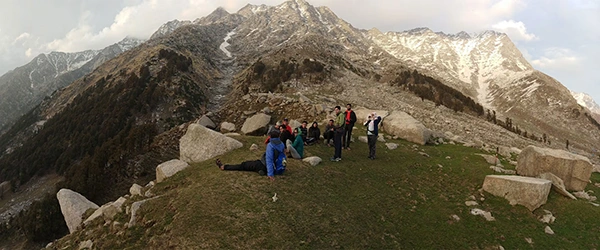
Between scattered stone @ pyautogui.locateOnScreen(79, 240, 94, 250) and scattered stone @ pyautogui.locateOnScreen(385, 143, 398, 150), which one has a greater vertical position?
scattered stone @ pyautogui.locateOnScreen(385, 143, 398, 150)

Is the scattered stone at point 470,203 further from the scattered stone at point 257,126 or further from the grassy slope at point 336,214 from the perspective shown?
the scattered stone at point 257,126

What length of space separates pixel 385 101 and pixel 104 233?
48073 mm

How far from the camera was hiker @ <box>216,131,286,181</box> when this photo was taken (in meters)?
13.9

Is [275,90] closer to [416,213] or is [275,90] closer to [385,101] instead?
A: [385,101]

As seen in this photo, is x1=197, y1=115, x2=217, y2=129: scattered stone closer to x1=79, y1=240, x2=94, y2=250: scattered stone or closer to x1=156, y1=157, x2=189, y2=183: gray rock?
x1=156, y1=157, x2=189, y2=183: gray rock

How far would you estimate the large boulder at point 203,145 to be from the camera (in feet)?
61.6

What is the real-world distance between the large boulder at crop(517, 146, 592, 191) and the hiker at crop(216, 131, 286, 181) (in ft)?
48.8

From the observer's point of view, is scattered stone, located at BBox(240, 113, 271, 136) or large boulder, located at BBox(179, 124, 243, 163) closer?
large boulder, located at BBox(179, 124, 243, 163)

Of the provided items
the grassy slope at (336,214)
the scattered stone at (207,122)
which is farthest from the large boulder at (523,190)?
the scattered stone at (207,122)

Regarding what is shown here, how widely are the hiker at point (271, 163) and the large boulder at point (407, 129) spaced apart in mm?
16154

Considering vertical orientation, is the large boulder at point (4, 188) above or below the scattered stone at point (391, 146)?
below

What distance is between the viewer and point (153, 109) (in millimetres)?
67062

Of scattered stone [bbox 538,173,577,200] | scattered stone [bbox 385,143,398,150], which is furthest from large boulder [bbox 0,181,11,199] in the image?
scattered stone [bbox 538,173,577,200]

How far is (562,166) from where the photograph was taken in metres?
17.1
